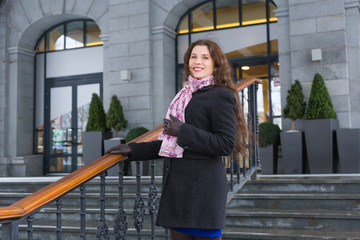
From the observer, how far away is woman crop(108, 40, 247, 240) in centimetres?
215

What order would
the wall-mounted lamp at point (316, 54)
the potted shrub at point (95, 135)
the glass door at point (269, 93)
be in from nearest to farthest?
the wall-mounted lamp at point (316, 54) → the potted shrub at point (95, 135) → the glass door at point (269, 93)

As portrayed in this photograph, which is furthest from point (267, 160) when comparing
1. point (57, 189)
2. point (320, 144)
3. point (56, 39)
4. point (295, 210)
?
point (56, 39)

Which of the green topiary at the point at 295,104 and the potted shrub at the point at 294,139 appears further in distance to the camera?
the green topiary at the point at 295,104

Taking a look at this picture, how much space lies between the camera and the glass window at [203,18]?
9570mm

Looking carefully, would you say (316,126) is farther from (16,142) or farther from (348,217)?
(16,142)

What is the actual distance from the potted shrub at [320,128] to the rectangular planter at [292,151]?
5.2 inches

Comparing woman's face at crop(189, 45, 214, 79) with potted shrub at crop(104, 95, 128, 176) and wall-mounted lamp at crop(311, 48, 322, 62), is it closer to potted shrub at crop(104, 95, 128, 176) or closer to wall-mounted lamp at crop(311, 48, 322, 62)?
wall-mounted lamp at crop(311, 48, 322, 62)

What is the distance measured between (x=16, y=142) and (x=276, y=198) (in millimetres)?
8084

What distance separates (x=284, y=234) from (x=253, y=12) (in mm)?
6361

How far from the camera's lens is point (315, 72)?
7.55 meters

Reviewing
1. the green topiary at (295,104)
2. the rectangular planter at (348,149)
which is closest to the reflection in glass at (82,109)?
the green topiary at (295,104)

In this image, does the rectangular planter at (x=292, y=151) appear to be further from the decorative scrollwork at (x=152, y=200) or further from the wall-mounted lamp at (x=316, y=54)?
the decorative scrollwork at (x=152, y=200)

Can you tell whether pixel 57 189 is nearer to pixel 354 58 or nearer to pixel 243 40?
pixel 354 58

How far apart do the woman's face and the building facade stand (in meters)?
5.61
